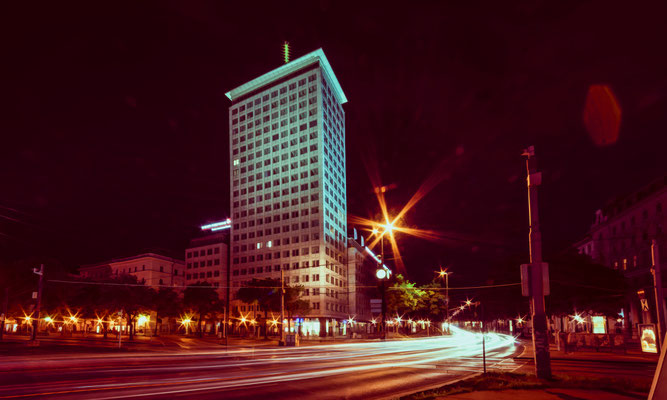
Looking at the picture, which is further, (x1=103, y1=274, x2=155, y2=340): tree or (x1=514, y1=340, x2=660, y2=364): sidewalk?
(x1=103, y1=274, x2=155, y2=340): tree

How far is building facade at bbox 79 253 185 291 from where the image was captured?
125 m

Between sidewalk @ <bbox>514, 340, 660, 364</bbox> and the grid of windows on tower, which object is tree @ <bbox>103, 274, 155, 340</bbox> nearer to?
the grid of windows on tower

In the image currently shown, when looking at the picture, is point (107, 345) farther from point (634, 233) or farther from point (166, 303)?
point (634, 233)

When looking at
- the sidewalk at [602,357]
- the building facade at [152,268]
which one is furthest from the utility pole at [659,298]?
the building facade at [152,268]

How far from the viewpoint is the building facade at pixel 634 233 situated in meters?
65.1

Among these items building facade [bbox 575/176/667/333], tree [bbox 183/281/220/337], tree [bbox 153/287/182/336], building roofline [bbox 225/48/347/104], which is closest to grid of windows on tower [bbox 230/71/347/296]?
building roofline [bbox 225/48/347/104]

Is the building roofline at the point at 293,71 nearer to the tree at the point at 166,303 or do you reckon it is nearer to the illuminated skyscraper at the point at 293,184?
the illuminated skyscraper at the point at 293,184

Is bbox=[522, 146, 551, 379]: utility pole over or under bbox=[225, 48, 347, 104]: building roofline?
under

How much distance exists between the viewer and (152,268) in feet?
410

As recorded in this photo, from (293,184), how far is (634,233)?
72.6m

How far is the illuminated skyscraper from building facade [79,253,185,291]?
25437mm

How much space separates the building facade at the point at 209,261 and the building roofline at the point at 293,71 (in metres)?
42.6

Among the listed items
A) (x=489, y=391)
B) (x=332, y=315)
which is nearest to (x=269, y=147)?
(x=332, y=315)

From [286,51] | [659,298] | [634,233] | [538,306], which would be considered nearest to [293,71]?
[286,51]
